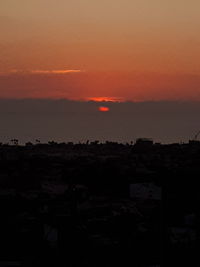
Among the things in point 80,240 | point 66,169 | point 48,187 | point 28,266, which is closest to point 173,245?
point 80,240

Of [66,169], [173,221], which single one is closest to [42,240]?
[173,221]

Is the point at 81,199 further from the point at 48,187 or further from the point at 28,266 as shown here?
the point at 28,266

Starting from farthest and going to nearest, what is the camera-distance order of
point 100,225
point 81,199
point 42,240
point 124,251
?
point 81,199 → point 100,225 → point 42,240 → point 124,251

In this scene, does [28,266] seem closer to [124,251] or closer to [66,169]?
[124,251]

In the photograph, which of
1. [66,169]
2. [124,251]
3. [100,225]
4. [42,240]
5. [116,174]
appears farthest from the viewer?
[66,169]

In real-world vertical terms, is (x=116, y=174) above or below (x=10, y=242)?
above

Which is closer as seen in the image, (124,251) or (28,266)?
(28,266)
